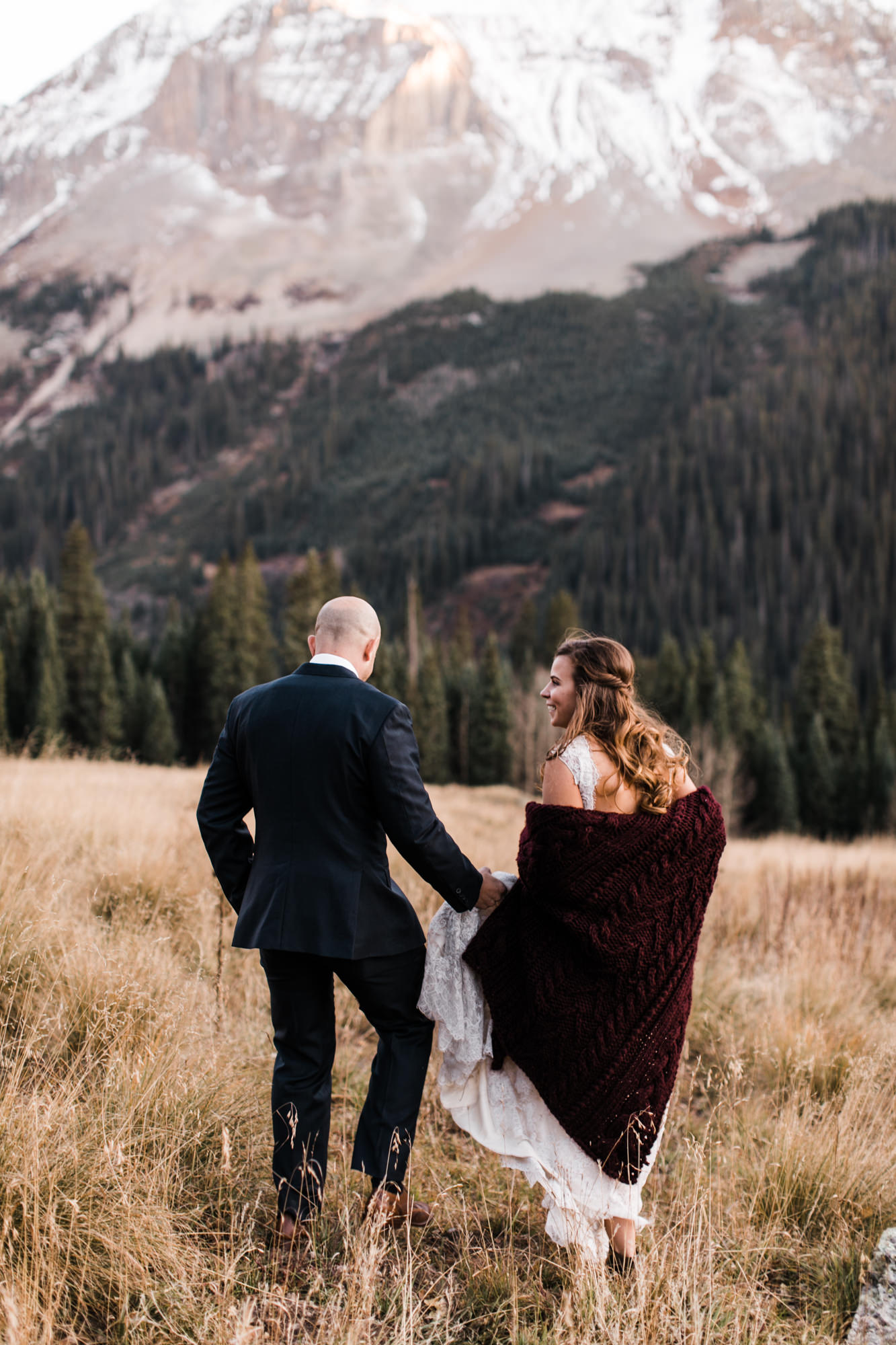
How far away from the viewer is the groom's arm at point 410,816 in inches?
124

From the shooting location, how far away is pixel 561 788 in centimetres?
325

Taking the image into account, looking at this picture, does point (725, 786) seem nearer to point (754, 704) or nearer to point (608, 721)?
point (754, 704)

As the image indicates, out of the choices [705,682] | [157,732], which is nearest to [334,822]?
[157,732]

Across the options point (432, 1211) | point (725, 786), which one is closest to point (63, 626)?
point (725, 786)

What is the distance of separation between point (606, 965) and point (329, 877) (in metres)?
1.00

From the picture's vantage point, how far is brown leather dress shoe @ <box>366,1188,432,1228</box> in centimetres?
318

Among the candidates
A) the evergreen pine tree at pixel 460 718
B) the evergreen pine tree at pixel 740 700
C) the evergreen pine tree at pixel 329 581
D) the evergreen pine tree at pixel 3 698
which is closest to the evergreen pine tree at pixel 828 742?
the evergreen pine tree at pixel 740 700

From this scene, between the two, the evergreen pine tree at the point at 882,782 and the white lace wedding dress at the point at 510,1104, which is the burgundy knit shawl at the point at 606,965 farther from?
the evergreen pine tree at the point at 882,782

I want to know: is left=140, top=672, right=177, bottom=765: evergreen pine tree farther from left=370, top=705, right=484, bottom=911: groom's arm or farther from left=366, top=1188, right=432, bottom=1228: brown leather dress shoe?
left=370, top=705, right=484, bottom=911: groom's arm

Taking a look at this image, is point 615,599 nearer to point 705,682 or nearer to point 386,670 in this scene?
point 705,682

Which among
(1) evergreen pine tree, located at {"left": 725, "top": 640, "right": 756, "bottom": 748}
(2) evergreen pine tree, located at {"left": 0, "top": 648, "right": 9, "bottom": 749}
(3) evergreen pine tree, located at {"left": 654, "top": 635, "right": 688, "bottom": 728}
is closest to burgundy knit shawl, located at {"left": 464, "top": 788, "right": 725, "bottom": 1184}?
(2) evergreen pine tree, located at {"left": 0, "top": 648, "right": 9, "bottom": 749}

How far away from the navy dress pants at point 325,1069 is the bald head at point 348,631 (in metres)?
1.07

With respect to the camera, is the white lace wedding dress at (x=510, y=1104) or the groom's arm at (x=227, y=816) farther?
the groom's arm at (x=227, y=816)

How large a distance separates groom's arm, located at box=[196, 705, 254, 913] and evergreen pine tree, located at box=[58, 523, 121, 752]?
40.7m
